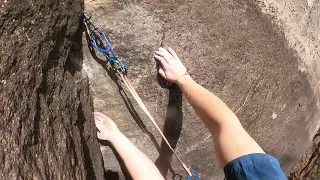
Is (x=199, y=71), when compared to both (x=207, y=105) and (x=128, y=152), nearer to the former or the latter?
(x=207, y=105)

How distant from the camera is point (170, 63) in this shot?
62.0 inches

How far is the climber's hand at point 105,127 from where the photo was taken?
1.68 metres

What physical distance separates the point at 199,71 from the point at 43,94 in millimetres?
649

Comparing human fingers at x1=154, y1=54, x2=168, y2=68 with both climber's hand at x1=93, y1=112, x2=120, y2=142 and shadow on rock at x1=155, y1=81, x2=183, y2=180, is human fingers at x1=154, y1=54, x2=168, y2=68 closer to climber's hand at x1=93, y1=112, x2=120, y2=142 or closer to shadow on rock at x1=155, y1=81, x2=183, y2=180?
shadow on rock at x1=155, y1=81, x2=183, y2=180

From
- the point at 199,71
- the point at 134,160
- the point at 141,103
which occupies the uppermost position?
the point at 199,71

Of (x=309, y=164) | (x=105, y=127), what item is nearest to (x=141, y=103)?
(x=105, y=127)

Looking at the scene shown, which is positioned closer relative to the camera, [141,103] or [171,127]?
[141,103]

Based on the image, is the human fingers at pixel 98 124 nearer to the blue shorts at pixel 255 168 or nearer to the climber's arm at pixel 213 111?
the climber's arm at pixel 213 111

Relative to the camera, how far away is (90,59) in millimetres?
1551

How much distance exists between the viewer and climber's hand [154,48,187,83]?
1.58 m

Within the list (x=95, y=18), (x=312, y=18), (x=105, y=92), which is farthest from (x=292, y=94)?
(x=95, y=18)

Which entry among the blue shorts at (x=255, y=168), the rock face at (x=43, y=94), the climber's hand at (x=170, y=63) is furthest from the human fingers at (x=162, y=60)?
the blue shorts at (x=255, y=168)

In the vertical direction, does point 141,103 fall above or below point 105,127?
above

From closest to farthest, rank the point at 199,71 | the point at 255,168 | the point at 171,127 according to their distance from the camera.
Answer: the point at 255,168 < the point at 199,71 < the point at 171,127
